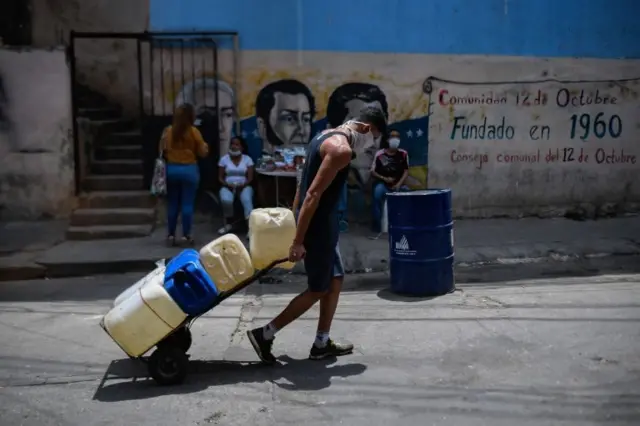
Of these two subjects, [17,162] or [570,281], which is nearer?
[570,281]

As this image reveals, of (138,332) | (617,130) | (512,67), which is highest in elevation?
(512,67)

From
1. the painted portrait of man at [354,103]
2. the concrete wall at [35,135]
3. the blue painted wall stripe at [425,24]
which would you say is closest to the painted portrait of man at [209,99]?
the blue painted wall stripe at [425,24]

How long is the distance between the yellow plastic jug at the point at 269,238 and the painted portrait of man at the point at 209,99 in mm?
5438

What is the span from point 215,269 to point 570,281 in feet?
14.4

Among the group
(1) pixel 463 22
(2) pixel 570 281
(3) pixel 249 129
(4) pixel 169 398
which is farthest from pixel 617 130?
(4) pixel 169 398

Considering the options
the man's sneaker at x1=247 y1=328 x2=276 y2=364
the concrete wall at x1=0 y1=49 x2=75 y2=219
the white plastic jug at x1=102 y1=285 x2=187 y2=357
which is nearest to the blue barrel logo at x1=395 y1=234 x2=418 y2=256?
the man's sneaker at x1=247 y1=328 x2=276 y2=364

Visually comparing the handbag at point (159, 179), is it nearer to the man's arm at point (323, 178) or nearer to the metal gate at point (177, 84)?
the metal gate at point (177, 84)

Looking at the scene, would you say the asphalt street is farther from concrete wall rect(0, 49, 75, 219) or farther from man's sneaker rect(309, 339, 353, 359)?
concrete wall rect(0, 49, 75, 219)

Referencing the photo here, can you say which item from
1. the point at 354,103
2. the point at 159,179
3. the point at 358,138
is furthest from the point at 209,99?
the point at 358,138

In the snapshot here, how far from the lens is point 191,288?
4750 millimetres

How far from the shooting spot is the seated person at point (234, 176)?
9.73 m

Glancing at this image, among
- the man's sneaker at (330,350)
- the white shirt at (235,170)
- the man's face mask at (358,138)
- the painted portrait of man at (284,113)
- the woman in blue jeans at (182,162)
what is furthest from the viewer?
the painted portrait of man at (284,113)

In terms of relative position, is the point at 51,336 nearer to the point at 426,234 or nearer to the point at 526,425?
the point at 426,234

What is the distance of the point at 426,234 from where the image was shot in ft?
22.3
